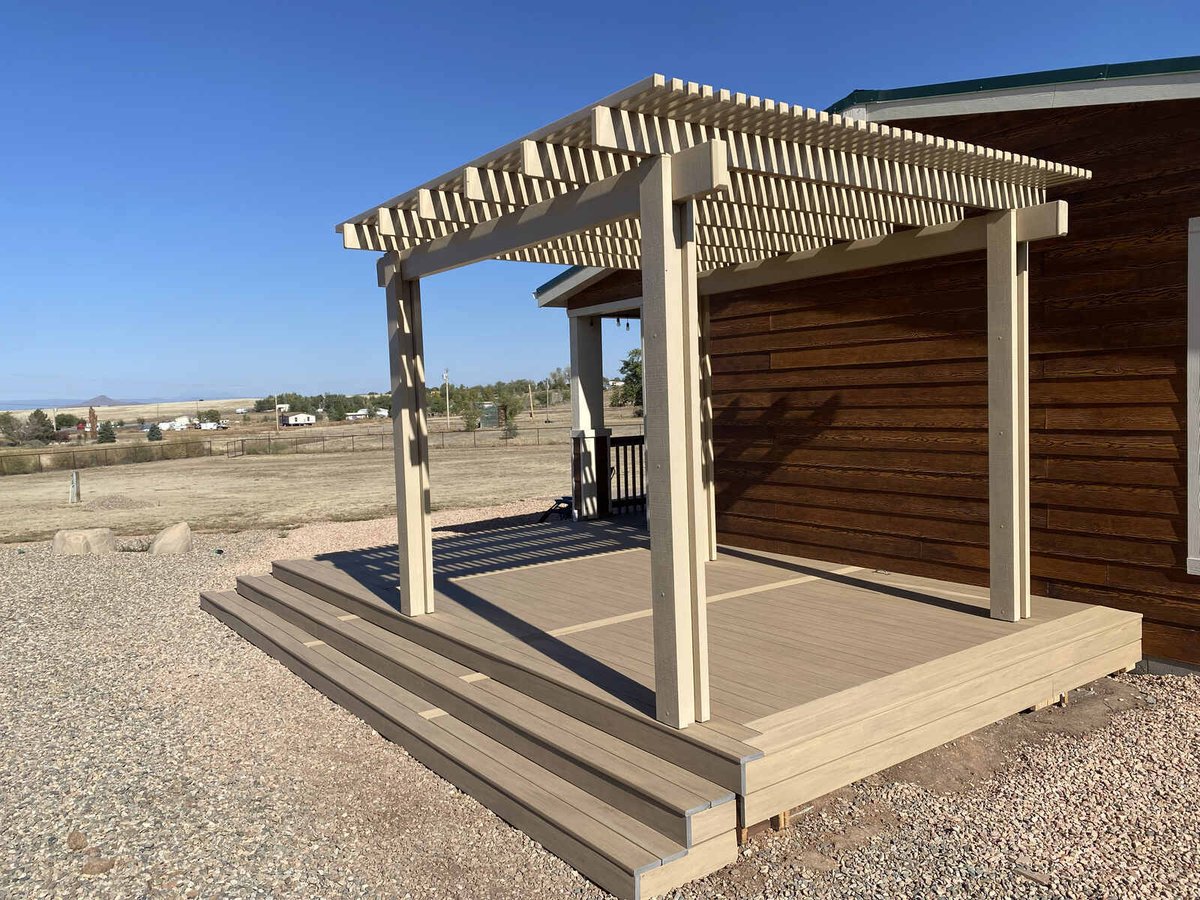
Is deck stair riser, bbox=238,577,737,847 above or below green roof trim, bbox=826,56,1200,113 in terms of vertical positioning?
below

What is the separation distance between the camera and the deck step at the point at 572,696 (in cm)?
262

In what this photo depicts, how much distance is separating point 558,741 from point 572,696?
257 millimetres

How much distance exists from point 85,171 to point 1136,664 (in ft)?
115

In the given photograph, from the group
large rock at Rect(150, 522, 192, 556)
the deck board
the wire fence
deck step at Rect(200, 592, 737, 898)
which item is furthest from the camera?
the wire fence

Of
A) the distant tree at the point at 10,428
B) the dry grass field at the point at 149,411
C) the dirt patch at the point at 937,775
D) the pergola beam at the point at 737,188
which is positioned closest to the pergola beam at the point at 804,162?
the pergola beam at the point at 737,188

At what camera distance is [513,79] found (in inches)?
768

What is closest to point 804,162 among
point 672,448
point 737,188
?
point 737,188

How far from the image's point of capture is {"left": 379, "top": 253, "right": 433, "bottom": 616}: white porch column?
454cm

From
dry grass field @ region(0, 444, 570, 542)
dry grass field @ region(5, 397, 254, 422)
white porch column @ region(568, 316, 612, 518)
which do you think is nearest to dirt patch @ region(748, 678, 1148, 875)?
white porch column @ region(568, 316, 612, 518)

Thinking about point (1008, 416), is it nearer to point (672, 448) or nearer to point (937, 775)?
point (937, 775)

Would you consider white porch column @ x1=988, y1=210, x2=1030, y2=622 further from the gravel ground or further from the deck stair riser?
the deck stair riser

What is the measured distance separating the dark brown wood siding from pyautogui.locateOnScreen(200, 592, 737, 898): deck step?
307cm

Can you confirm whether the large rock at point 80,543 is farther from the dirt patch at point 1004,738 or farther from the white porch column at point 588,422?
the dirt patch at point 1004,738

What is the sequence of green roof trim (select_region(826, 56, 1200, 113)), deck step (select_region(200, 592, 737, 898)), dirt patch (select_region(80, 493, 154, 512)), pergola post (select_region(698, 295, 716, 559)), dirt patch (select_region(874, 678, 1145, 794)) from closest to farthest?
deck step (select_region(200, 592, 737, 898)), dirt patch (select_region(874, 678, 1145, 794)), green roof trim (select_region(826, 56, 1200, 113)), pergola post (select_region(698, 295, 716, 559)), dirt patch (select_region(80, 493, 154, 512))
